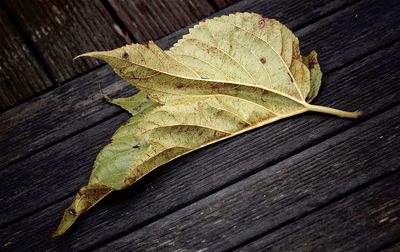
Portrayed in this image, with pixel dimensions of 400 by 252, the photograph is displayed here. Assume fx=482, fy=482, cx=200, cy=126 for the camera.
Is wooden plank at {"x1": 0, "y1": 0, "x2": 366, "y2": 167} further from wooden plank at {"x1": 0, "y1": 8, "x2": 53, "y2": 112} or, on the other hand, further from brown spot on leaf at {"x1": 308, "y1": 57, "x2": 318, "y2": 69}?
brown spot on leaf at {"x1": 308, "y1": 57, "x2": 318, "y2": 69}

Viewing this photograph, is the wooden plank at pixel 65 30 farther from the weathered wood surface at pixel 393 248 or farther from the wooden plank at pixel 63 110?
the weathered wood surface at pixel 393 248

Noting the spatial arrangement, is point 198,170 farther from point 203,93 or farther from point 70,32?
point 70,32

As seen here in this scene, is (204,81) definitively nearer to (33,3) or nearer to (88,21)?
(88,21)

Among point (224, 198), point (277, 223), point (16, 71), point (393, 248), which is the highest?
point (16, 71)

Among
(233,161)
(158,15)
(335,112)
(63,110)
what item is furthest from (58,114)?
(335,112)

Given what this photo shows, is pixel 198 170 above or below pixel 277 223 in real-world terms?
above

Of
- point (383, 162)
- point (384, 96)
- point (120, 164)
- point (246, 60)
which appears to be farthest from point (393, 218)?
point (120, 164)

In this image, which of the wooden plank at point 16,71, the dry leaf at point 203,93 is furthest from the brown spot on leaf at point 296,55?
the wooden plank at point 16,71
